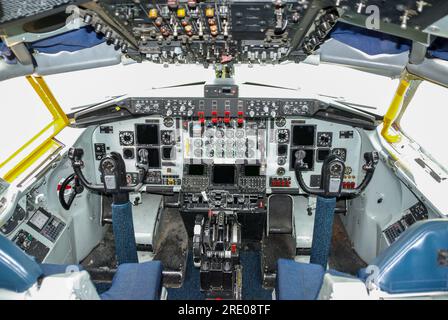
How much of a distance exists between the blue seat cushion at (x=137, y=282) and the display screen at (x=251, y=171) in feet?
6.57

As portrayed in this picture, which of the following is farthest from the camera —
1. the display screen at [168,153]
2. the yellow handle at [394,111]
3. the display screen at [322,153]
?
the display screen at [168,153]

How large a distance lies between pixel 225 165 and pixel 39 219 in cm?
204

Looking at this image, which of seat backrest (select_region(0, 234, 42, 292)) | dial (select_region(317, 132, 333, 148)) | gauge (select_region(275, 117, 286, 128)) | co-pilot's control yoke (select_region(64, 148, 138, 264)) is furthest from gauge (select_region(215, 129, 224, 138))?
seat backrest (select_region(0, 234, 42, 292))

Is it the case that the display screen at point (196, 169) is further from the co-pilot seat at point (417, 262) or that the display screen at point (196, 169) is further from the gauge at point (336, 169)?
the co-pilot seat at point (417, 262)

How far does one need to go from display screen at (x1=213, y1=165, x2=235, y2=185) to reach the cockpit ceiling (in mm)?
1203

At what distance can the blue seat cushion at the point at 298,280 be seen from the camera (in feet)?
8.97

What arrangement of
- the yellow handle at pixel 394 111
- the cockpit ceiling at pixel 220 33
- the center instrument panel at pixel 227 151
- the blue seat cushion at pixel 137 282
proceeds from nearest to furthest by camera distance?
1. the cockpit ceiling at pixel 220 33
2. the blue seat cushion at pixel 137 282
3. the yellow handle at pixel 394 111
4. the center instrument panel at pixel 227 151

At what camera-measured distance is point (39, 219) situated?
3887 millimetres

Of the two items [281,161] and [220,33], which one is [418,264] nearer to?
[220,33]

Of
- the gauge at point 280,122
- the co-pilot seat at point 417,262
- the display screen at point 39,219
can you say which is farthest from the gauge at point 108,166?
the co-pilot seat at point 417,262

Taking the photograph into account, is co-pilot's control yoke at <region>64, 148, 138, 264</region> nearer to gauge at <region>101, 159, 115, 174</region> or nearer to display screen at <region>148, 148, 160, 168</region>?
gauge at <region>101, 159, 115, 174</region>

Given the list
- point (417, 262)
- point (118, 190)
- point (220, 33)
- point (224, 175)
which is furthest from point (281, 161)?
point (417, 262)

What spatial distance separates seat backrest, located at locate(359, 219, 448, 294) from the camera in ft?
6.38

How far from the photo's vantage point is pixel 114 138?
4805 mm
